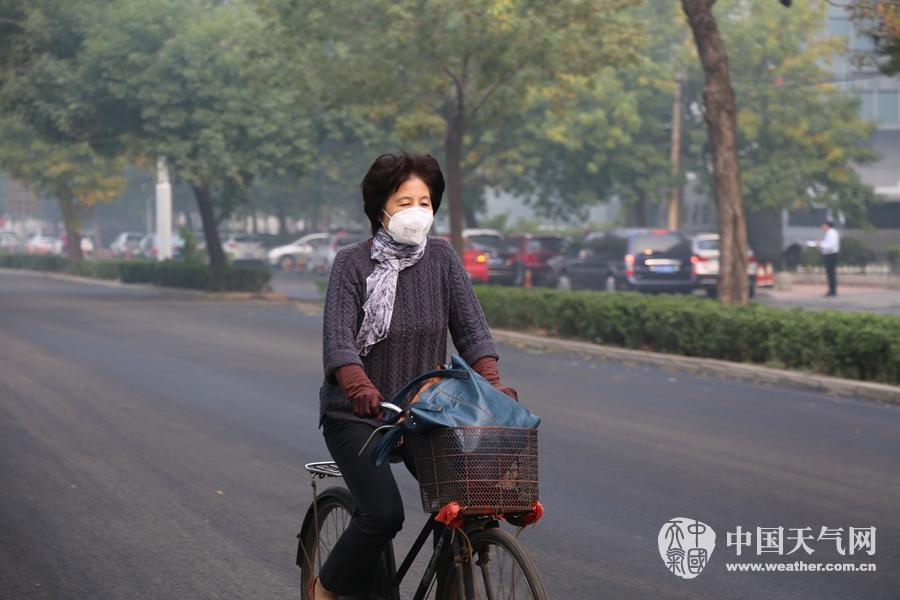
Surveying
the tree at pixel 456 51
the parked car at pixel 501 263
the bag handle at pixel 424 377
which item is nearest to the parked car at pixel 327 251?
the parked car at pixel 501 263


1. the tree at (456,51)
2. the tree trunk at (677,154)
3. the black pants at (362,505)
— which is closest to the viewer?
the black pants at (362,505)

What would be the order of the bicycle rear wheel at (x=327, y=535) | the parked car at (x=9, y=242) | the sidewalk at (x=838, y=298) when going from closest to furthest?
the bicycle rear wheel at (x=327, y=535), the sidewalk at (x=838, y=298), the parked car at (x=9, y=242)

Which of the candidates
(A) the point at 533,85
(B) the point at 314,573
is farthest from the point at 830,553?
(A) the point at 533,85

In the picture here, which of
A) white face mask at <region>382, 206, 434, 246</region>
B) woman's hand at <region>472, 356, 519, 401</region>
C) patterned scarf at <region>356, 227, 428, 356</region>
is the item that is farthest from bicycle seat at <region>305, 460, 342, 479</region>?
white face mask at <region>382, 206, 434, 246</region>

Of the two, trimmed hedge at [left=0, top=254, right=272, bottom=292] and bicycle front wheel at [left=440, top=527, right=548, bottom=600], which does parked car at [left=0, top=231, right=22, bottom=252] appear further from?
bicycle front wheel at [left=440, top=527, right=548, bottom=600]

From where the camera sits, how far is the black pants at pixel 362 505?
452 centimetres

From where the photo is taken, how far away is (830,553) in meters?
7.16

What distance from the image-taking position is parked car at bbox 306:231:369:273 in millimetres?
53816

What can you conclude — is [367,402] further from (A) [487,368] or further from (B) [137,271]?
(B) [137,271]

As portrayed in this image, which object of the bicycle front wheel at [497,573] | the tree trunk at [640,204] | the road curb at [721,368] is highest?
the tree trunk at [640,204]

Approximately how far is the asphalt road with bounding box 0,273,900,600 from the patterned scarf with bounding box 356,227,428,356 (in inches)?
77.9

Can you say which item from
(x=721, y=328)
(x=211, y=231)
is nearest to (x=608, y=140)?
(x=211, y=231)

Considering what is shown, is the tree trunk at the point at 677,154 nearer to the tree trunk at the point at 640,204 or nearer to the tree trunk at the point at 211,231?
the tree trunk at the point at 640,204

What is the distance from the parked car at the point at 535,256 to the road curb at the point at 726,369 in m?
19.3
